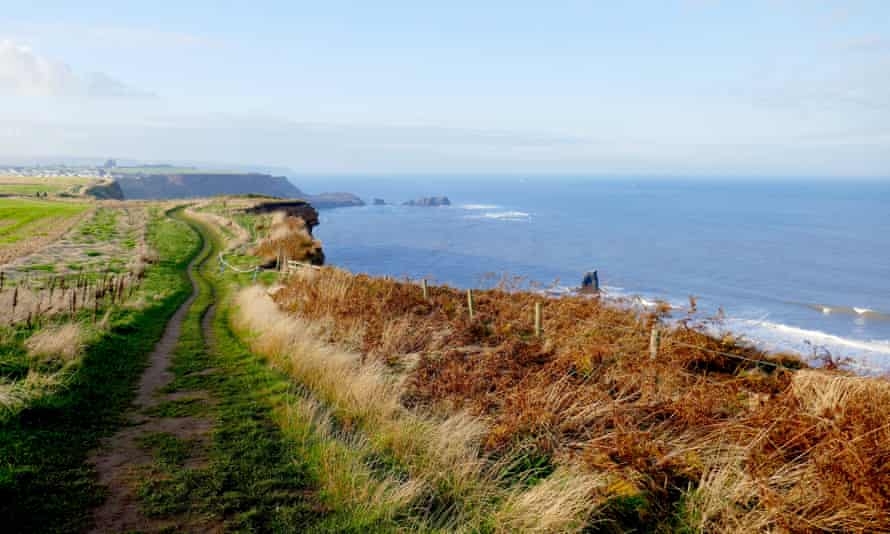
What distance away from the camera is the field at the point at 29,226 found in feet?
117

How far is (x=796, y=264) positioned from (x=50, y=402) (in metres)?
93.0

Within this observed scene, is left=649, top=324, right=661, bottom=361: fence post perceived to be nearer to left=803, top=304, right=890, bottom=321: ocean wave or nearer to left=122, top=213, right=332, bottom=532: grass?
left=122, top=213, right=332, bottom=532: grass

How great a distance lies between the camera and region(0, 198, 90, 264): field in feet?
117

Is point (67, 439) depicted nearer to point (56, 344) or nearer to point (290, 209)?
point (56, 344)

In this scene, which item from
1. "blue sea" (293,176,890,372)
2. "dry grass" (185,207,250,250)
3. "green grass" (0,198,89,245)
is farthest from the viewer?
"blue sea" (293,176,890,372)

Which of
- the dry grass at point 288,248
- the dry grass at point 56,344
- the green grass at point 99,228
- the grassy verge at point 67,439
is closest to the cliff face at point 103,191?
the green grass at point 99,228

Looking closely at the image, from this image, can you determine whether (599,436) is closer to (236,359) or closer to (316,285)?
(236,359)

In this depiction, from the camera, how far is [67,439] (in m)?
7.71

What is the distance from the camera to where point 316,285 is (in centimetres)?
1777

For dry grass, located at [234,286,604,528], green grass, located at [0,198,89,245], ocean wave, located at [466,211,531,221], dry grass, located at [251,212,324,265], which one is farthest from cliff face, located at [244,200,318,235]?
ocean wave, located at [466,211,531,221]

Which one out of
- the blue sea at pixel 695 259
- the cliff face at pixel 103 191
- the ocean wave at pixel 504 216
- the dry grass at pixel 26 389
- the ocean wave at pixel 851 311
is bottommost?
the ocean wave at pixel 851 311

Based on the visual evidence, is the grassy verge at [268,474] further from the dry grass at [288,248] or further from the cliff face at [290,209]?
the cliff face at [290,209]

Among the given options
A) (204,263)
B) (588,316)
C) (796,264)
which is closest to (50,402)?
(588,316)

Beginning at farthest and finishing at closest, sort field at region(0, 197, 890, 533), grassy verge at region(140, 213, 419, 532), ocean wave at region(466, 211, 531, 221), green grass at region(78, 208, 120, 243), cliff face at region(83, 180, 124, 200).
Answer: ocean wave at region(466, 211, 531, 221) → cliff face at region(83, 180, 124, 200) → green grass at region(78, 208, 120, 243) → grassy verge at region(140, 213, 419, 532) → field at region(0, 197, 890, 533)
